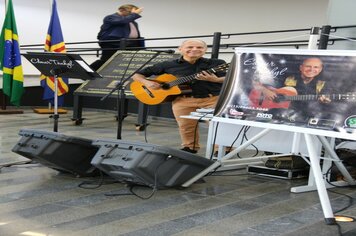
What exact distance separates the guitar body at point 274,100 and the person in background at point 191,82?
1764mm

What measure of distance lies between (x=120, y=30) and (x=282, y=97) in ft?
21.0

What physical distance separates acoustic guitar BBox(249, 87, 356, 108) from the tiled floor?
75 cm

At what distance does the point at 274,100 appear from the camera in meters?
3.67

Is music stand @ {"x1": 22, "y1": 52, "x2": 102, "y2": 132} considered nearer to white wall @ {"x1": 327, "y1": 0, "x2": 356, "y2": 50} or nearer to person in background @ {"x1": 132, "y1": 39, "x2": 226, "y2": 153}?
person in background @ {"x1": 132, "y1": 39, "x2": 226, "y2": 153}

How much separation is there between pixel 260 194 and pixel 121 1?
8925 millimetres

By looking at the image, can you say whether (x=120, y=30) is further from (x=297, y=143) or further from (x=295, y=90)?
(x=295, y=90)

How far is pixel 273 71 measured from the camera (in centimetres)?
374

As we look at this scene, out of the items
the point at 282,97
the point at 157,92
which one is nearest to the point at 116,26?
the point at 157,92

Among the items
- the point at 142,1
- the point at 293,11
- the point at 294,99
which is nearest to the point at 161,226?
the point at 294,99

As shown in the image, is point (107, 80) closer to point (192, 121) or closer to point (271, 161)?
point (192, 121)

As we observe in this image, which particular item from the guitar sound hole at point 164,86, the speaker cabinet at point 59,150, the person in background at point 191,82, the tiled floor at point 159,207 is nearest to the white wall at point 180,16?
the person in background at point 191,82

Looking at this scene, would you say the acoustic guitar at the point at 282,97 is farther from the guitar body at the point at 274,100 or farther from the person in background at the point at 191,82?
the person in background at the point at 191,82

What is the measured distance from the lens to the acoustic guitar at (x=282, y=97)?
346cm

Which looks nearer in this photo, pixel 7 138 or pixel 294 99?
pixel 294 99
